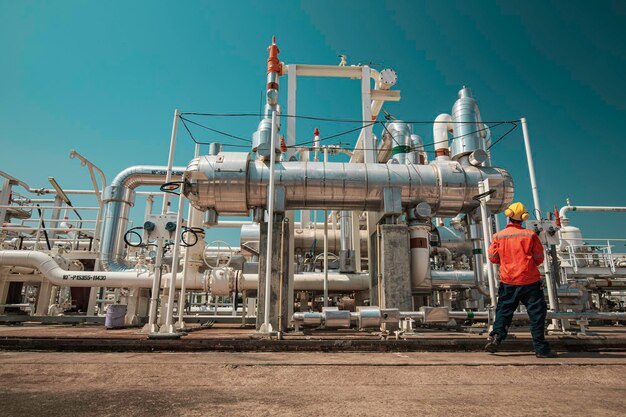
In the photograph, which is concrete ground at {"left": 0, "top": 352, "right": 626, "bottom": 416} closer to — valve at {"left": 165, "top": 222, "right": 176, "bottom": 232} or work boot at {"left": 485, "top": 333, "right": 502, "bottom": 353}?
work boot at {"left": 485, "top": 333, "right": 502, "bottom": 353}

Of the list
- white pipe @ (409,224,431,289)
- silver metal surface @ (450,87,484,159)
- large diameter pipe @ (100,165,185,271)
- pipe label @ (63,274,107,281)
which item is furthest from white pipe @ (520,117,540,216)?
pipe label @ (63,274,107,281)

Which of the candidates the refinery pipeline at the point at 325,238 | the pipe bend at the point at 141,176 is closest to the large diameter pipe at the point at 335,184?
the refinery pipeline at the point at 325,238

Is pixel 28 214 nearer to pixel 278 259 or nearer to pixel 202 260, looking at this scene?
pixel 202 260

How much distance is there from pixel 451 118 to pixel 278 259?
5.18m

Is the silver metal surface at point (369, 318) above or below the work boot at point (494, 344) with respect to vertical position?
above

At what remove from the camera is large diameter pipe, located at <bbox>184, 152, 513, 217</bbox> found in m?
6.73

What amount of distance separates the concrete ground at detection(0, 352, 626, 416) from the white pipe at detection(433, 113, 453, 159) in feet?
16.6

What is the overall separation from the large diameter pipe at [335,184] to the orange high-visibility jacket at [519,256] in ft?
9.13

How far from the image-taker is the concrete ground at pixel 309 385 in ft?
6.81

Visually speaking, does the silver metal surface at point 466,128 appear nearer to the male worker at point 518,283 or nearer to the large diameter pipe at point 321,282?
the large diameter pipe at point 321,282

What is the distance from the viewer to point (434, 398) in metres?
2.30

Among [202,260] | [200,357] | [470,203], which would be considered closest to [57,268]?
[202,260]

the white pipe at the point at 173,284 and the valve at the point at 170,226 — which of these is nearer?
the white pipe at the point at 173,284

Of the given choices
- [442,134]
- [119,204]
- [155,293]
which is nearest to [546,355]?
[155,293]
